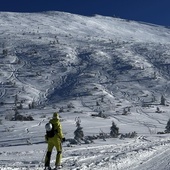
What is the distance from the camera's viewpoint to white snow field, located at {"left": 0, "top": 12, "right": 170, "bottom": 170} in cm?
1481

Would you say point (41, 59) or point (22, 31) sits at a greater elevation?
point (22, 31)

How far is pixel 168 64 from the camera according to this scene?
323 feet

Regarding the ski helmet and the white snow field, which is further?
the white snow field

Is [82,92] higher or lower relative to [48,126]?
higher

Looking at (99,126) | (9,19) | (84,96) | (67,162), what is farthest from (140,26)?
(67,162)

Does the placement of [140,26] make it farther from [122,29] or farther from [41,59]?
[41,59]

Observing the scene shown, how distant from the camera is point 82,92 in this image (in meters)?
73.9

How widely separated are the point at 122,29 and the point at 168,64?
239ft

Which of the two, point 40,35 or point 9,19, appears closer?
point 40,35

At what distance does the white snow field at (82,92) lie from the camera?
14.8 meters

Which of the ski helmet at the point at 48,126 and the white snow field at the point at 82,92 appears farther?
the white snow field at the point at 82,92

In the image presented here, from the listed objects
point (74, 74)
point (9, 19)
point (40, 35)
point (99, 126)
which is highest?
point (9, 19)

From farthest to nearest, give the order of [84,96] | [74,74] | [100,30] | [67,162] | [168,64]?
[100,30] < [168,64] < [74,74] < [84,96] < [67,162]

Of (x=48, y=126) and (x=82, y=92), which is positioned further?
(x=82, y=92)
